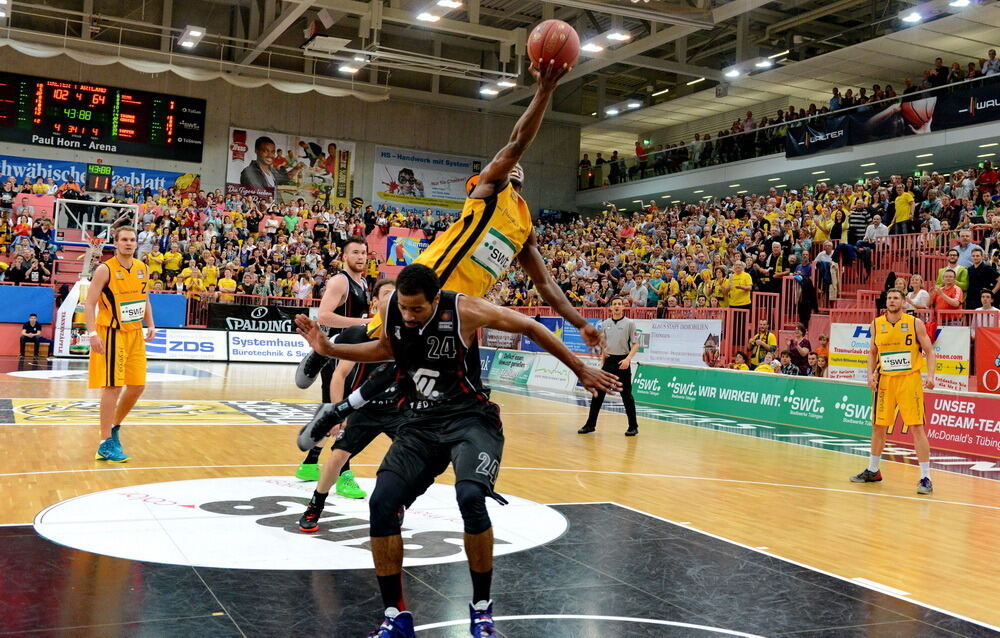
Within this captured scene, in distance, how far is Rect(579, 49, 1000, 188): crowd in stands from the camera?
77.8 feet

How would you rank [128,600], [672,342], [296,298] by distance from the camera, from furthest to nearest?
[296,298] < [672,342] < [128,600]

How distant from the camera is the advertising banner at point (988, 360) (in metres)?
13.3

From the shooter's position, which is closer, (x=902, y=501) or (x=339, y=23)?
(x=902, y=501)

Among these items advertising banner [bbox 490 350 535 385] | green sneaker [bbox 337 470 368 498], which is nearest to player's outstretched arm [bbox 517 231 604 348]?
green sneaker [bbox 337 470 368 498]

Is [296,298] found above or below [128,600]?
above

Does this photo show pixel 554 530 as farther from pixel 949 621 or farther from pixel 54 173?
pixel 54 173

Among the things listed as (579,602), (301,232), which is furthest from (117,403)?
(301,232)

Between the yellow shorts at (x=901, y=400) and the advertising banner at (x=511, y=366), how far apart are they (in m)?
12.3

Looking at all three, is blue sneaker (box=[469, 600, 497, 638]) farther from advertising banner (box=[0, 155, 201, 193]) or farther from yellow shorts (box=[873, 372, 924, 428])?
advertising banner (box=[0, 155, 201, 193])

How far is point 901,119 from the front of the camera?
79.5ft

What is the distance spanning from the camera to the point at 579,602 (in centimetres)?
447

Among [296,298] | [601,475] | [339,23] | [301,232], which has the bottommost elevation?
[601,475]

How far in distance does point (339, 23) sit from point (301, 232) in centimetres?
1007

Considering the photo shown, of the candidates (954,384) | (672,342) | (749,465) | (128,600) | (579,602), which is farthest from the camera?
(672,342)
